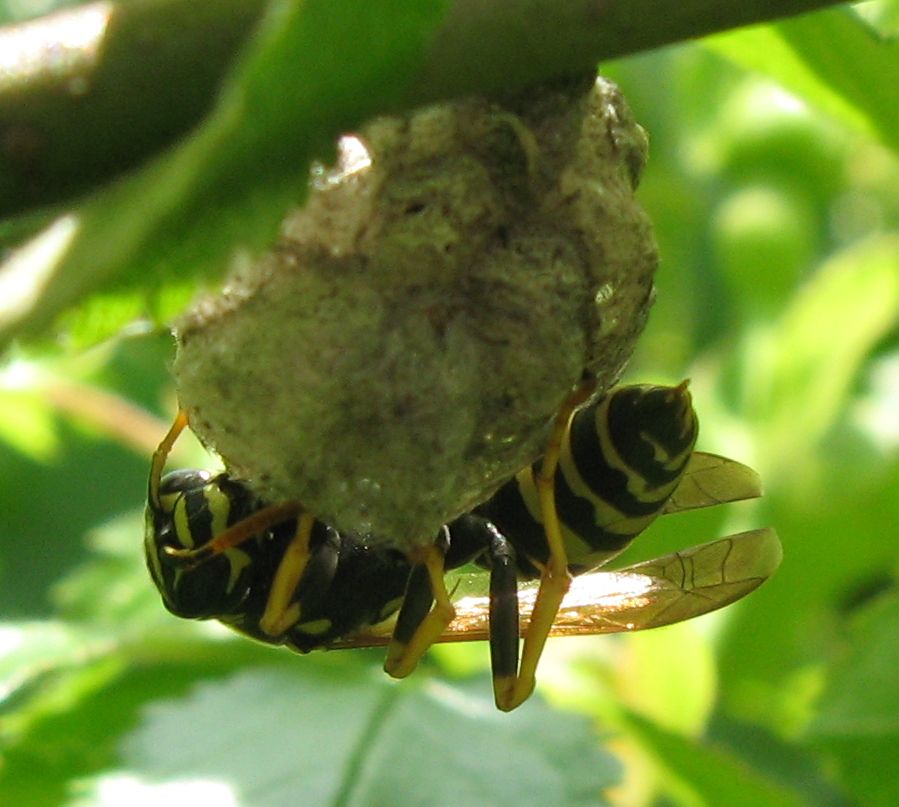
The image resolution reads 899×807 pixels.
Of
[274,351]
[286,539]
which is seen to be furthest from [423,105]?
[286,539]

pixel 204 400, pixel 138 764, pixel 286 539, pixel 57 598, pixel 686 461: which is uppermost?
pixel 204 400

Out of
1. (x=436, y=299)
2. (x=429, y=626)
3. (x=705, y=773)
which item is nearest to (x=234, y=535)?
(x=429, y=626)

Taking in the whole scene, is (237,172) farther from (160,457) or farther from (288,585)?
(288,585)

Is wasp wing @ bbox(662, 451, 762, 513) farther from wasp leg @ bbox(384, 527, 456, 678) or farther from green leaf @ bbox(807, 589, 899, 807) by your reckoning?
green leaf @ bbox(807, 589, 899, 807)

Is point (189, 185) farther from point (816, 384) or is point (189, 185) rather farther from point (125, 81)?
point (816, 384)

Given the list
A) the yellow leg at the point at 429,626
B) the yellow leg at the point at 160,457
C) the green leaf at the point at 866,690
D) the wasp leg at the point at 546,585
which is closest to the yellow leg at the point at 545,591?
the wasp leg at the point at 546,585

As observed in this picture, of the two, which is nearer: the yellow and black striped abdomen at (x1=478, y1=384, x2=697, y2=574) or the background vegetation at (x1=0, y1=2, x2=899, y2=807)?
the yellow and black striped abdomen at (x1=478, y1=384, x2=697, y2=574)

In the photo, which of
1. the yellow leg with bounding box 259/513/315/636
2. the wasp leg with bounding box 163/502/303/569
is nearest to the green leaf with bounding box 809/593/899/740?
the yellow leg with bounding box 259/513/315/636
